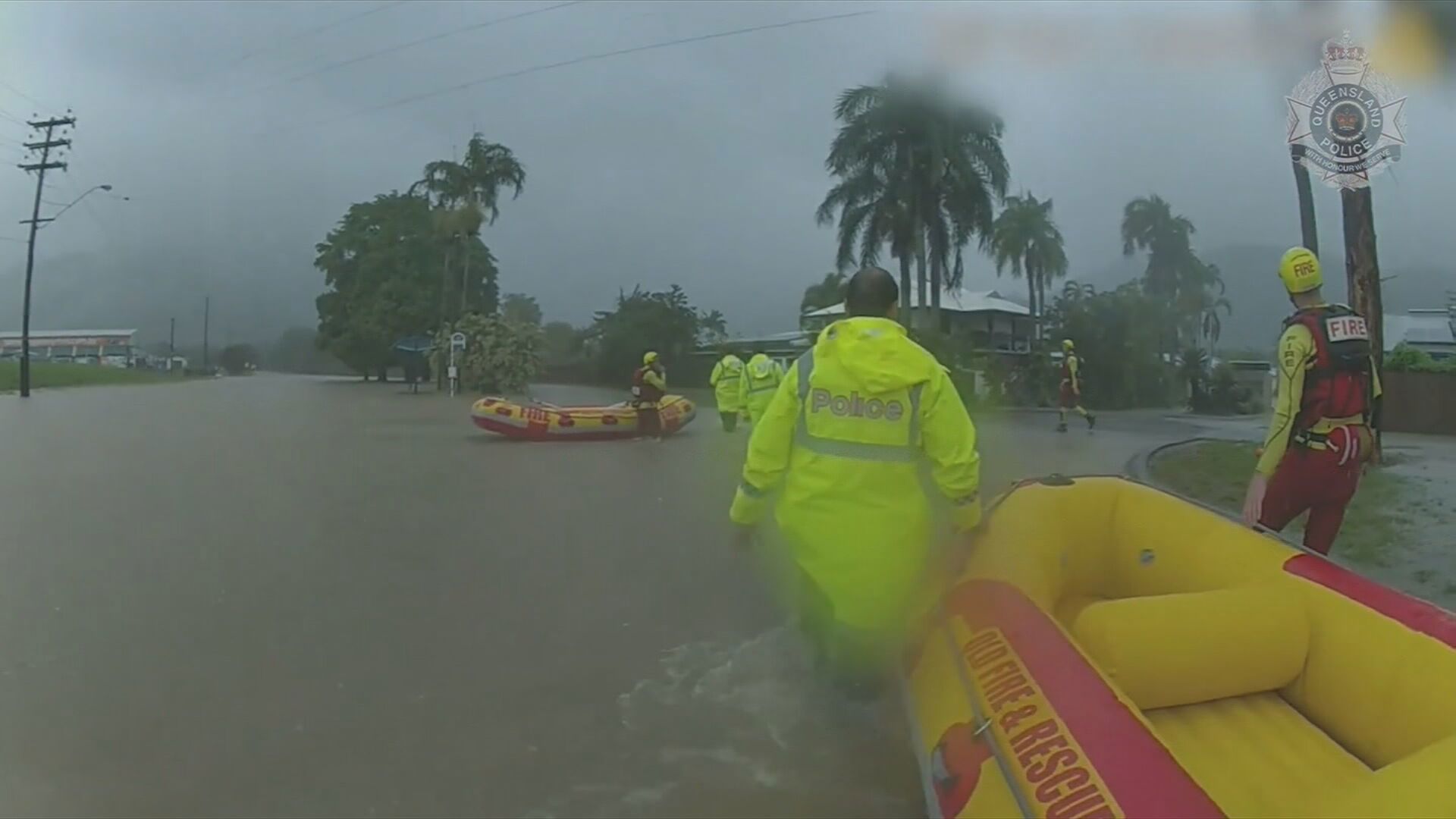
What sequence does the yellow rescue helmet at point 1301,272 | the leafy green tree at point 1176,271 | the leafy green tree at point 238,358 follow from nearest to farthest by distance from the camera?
1. the yellow rescue helmet at point 1301,272
2. the leafy green tree at point 1176,271
3. the leafy green tree at point 238,358

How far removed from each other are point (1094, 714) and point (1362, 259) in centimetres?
1125

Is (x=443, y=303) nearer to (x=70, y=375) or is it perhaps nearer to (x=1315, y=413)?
(x=70, y=375)

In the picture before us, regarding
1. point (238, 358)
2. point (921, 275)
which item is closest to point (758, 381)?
point (921, 275)

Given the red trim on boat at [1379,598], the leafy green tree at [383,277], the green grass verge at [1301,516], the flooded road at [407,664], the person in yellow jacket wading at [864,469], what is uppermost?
the leafy green tree at [383,277]

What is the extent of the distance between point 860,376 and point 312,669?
9.49 feet

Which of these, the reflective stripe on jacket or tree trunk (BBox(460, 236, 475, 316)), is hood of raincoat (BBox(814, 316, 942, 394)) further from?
tree trunk (BBox(460, 236, 475, 316))

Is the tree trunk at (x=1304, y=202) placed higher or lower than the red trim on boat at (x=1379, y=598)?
higher

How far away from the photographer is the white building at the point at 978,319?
6074mm

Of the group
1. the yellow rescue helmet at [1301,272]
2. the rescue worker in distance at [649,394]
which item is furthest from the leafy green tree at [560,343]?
the yellow rescue helmet at [1301,272]

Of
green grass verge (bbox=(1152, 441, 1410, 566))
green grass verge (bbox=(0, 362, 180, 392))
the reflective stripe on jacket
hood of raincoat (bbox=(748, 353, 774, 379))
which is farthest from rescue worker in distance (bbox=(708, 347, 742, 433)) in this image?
green grass verge (bbox=(0, 362, 180, 392))

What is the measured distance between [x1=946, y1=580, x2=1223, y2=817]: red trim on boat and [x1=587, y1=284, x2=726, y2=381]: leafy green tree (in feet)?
36.5

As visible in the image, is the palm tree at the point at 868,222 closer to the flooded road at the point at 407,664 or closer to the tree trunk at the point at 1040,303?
the flooded road at the point at 407,664

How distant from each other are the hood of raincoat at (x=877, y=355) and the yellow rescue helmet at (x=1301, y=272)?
6.42 feet

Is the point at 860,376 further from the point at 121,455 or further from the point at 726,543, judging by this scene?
the point at 121,455
